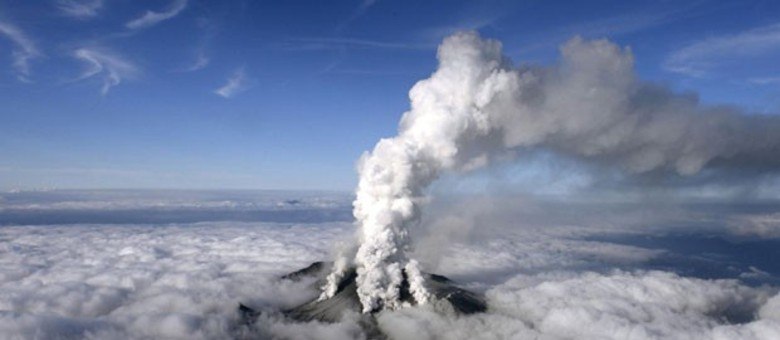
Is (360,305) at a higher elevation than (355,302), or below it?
below

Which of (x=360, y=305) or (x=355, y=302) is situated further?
(x=355, y=302)

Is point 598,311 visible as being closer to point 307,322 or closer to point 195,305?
point 307,322

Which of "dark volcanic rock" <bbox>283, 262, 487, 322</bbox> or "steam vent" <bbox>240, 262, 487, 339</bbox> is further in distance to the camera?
"dark volcanic rock" <bbox>283, 262, 487, 322</bbox>

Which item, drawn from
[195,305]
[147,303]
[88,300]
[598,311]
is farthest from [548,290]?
[88,300]

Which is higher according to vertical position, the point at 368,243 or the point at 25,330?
the point at 368,243

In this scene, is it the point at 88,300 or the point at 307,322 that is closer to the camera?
the point at 307,322

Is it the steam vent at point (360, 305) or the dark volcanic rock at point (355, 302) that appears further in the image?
the dark volcanic rock at point (355, 302)

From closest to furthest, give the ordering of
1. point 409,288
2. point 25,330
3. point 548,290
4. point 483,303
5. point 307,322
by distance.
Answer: point 25,330
point 409,288
point 307,322
point 483,303
point 548,290

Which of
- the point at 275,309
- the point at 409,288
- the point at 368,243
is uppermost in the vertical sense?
the point at 368,243
